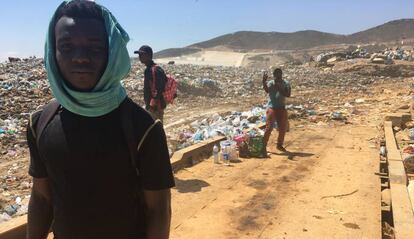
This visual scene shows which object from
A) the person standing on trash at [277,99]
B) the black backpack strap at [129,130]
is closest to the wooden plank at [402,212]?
the person standing on trash at [277,99]

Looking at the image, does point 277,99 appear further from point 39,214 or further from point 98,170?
point 98,170

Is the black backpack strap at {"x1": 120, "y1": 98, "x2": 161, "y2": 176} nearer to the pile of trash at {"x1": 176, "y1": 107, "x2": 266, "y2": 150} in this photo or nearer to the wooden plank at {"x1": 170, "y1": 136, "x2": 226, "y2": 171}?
the wooden plank at {"x1": 170, "y1": 136, "x2": 226, "y2": 171}

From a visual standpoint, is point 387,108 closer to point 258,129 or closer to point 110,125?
point 258,129

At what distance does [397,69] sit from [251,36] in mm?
51968

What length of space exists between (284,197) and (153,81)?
223cm

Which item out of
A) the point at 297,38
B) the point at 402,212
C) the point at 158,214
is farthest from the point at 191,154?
the point at 297,38

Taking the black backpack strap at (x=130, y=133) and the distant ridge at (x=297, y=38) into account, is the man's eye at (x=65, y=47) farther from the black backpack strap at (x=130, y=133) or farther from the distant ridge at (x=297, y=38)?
the distant ridge at (x=297, y=38)

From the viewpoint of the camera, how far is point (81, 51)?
152 centimetres

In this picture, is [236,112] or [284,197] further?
[236,112]

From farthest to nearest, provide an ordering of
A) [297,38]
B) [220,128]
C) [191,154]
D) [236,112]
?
[297,38]
[236,112]
[220,128]
[191,154]

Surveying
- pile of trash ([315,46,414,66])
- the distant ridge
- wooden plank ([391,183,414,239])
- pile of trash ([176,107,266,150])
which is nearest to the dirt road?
wooden plank ([391,183,414,239])

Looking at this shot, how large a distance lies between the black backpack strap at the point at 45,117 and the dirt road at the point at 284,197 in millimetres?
2630

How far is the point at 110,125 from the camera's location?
1.50m

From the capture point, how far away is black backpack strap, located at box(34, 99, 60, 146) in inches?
62.9
